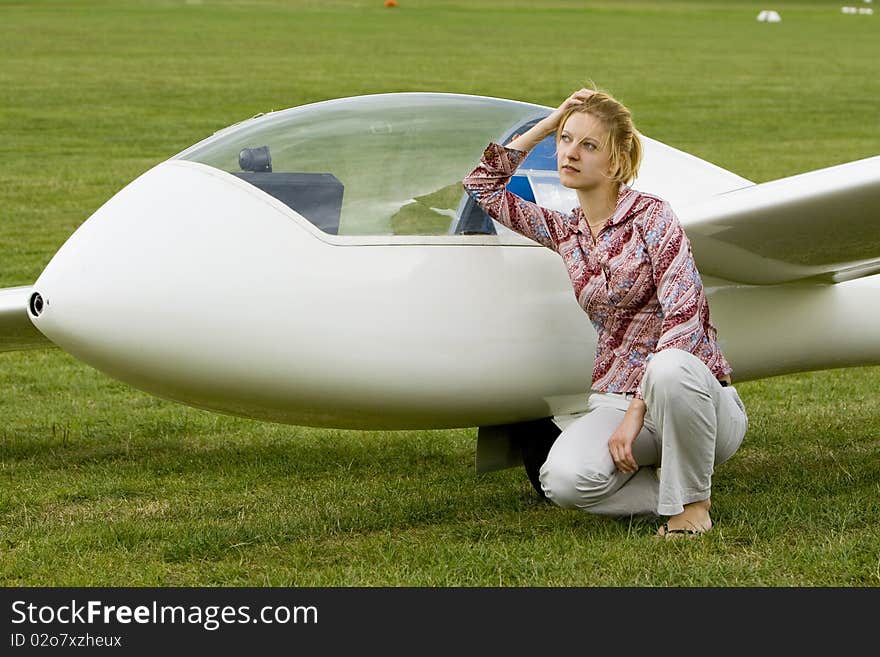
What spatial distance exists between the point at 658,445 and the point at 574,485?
1.07 ft

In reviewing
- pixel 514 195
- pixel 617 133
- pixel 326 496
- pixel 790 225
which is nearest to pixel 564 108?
pixel 617 133

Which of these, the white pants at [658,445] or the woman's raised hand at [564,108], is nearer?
the white pants at [658,445]

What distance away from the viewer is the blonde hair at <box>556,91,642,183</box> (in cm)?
465

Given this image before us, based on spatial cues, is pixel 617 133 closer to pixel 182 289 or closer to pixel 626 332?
pixel 626 332

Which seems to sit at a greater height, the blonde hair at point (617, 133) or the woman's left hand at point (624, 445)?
the blonde hair at point (617, 133)

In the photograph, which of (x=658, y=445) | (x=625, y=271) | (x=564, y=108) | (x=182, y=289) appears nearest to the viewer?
(x=182, y=289)

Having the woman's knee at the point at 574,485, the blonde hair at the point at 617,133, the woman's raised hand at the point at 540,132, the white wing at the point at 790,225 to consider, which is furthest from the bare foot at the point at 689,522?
the woman's raised hand at the point at 540,132

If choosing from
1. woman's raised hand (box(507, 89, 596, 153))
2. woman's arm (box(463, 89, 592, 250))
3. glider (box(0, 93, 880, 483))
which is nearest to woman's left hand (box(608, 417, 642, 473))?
glider (box(0, 93, 880, 483))

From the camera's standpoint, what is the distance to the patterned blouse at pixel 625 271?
4473mm

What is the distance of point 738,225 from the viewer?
4.70m

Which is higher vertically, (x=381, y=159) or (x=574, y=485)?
(x=381, y=159)

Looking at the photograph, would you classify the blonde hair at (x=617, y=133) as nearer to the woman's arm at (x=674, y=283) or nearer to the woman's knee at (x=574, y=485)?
the woman's arm at (x=674, y=283)

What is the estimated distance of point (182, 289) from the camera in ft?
14.5

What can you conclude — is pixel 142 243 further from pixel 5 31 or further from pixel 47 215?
pixel 5 31
